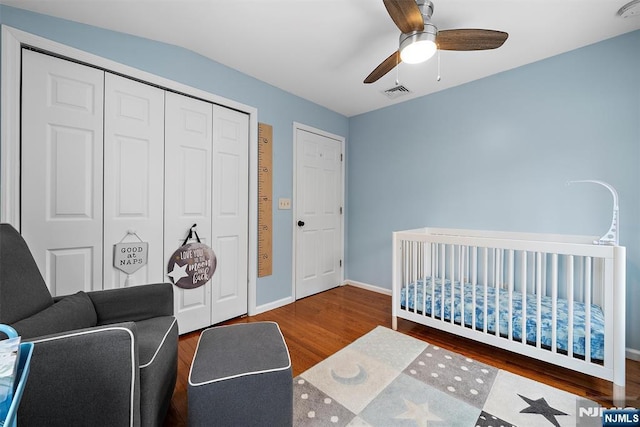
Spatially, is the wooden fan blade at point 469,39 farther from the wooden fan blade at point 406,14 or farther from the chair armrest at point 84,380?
the chair armrest at point 84,380

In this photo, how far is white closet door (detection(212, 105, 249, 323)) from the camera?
2.26 metres

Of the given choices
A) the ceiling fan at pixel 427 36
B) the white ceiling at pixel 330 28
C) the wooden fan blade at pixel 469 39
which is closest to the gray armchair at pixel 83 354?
the white ceiling at pixel 330 28

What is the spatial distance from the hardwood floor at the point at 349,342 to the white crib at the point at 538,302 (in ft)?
0.42

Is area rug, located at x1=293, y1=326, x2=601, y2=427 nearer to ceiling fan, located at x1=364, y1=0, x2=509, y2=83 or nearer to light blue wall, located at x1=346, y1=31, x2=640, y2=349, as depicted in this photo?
light blue wall, located at x1=346, y1=31, x2=640, y2=349

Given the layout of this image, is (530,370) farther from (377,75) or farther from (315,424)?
(377,75)

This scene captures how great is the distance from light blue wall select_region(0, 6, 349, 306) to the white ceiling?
0.06 meters

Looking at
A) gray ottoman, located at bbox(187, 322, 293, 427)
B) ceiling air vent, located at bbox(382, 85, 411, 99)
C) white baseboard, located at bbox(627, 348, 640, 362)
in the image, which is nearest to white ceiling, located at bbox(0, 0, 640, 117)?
ceiling air vent, located at bbox(382, 85, 411, 99)

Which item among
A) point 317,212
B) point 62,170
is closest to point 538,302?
point 317,212

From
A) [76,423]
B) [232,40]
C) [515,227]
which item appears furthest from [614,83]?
[76,423]

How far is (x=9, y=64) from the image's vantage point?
4.58 ft

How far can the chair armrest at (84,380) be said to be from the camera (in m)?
0.75

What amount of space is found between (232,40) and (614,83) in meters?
2.86

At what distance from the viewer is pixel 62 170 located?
158 cm

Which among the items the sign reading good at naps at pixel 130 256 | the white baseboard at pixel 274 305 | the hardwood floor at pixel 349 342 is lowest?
the hardwood floor at pixel 349 342
